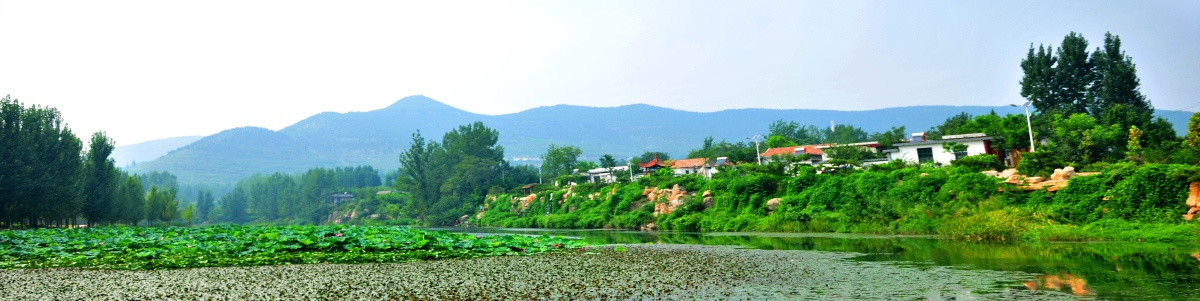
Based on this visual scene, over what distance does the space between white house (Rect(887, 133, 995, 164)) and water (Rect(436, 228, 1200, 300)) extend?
26020 millimetres

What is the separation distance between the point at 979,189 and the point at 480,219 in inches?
2560

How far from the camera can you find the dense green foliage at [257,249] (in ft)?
70.5

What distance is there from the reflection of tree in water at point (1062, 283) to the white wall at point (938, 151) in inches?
1417

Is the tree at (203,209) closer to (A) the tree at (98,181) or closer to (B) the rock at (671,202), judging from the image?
(A) the tree at (98,181)

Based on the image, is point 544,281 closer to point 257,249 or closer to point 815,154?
point 257,249

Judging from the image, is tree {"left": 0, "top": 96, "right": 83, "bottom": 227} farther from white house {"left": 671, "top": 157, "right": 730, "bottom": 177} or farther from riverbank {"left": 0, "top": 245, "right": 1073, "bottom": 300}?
white house {"left": 671, "top": 157, "right": 730, "bottom": 177}

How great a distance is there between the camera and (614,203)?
6372 centimetres

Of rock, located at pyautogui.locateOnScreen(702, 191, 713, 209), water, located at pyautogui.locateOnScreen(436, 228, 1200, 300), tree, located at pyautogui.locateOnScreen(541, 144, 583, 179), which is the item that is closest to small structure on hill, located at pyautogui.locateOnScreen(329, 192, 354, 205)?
tree, located at pyautogui.locateOnScreen(541, 144, 583, 179)

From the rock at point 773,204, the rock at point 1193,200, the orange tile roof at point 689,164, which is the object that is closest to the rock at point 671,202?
the rock at point 773,204

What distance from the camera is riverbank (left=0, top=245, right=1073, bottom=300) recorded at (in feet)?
46.1

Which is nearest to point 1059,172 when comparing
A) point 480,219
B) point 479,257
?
point 479,257

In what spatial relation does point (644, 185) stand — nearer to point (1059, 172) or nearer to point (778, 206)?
point (778, 206)

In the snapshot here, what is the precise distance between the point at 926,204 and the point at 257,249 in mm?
24526

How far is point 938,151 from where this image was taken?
5322 centimetres
